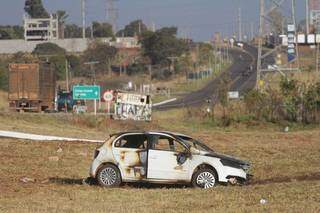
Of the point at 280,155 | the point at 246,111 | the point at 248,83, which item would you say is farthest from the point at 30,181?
the point at 248,83

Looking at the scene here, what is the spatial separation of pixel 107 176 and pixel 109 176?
0.05 metres

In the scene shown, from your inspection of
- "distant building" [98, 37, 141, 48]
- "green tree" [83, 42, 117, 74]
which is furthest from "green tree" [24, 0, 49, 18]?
"green tree" [83, 42, 117, 74]

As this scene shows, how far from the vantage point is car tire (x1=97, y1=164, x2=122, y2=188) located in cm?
1795

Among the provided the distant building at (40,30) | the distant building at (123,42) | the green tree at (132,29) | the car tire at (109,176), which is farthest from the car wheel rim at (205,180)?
the green tree at (132,29)

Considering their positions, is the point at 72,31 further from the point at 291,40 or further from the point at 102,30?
the point at 291,40

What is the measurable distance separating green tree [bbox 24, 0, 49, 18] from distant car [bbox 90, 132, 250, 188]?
152629 millimetres

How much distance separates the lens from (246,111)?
53500mm

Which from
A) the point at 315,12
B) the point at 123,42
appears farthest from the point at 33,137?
the point at 123,42

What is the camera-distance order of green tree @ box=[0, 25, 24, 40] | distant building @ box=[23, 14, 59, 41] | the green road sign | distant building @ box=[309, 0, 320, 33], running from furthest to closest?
green tree @ box=[0, 25, 24, 40], distant building @ box=[23, 14, 59, 41], distant building @ box=[309, 0, 320, 33], the green road sign

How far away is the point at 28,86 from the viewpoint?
5544 centimetres

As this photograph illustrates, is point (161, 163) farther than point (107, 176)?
No

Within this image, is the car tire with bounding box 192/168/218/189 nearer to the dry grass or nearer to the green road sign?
the dry grass

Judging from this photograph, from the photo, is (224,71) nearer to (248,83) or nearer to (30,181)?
(248,83)

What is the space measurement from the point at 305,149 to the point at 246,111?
73.5 feet
